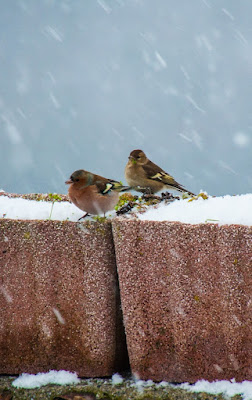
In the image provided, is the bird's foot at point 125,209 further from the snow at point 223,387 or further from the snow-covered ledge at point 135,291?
the snow at point 223,387

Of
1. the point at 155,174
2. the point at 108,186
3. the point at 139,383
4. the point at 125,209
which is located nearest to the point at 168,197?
the point at 125,209

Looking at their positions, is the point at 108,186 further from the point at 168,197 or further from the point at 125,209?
the point at 168,197

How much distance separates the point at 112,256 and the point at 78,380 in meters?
1.25

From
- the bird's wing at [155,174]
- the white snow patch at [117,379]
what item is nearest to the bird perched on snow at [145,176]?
the bird's wing at [155,174]

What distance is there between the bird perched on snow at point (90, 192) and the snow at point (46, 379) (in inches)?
63.1

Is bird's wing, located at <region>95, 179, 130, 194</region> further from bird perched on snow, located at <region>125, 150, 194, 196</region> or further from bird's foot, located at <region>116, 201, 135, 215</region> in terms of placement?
bird perched on snow, located at <region>125, 150, 194, 196</region>

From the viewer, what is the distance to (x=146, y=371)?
4.76 metres

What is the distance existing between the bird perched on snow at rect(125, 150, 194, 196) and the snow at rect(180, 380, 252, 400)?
2437 millimetres

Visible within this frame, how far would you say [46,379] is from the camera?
4.96 meters

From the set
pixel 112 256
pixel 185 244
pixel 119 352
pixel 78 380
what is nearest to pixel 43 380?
pixel 78 380

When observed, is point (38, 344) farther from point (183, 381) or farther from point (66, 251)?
point (183, 381)

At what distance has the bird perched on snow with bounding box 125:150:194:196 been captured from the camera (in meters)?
6.41

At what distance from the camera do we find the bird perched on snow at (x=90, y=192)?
Answer: 4781 mm

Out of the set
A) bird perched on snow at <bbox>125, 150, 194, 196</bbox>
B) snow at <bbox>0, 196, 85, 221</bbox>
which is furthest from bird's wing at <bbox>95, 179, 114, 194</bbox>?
bird perched on snow at <bbox>125, 150, 194, 196</bbox>
